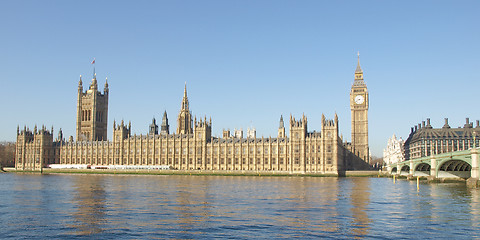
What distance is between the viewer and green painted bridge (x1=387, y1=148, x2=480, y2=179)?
62.8 m

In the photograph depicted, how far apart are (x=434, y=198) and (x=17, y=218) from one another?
43.5m

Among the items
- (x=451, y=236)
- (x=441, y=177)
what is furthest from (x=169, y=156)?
(x=451, y=236)

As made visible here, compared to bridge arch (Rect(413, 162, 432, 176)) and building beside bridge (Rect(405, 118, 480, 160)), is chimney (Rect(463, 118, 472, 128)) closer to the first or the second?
building beside bridge (Rect(405, 118, 480, 160))

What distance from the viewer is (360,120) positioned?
17162cm

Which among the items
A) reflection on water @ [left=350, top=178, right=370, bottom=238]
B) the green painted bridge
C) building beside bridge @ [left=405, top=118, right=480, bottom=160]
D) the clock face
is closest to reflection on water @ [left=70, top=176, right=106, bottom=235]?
reflection on water @ [left=350, top=178, right=370, bottom=238]

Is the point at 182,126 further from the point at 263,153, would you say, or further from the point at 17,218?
the point at 17,218

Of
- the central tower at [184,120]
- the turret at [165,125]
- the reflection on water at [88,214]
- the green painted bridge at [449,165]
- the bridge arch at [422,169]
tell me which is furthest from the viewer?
the central tower at [184,120]

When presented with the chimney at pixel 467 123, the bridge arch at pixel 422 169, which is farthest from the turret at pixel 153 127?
the chimney at pixel 467 123

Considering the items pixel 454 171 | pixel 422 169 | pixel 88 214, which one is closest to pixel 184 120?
pixel 422 169

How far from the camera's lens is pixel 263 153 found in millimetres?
134625

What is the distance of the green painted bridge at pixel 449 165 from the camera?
62781mm

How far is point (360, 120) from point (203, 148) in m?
63.8

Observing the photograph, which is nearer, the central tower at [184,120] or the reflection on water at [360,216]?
the reflection on water at [360,216]

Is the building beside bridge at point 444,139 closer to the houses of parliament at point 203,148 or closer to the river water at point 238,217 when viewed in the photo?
the houses of parliament at point 203,148
